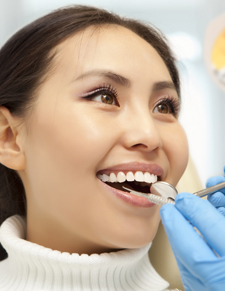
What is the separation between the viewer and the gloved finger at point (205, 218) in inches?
29.3

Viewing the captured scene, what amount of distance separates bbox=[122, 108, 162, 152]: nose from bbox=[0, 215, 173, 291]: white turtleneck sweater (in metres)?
Result: 0.34

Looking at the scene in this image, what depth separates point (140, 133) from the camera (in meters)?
0.98

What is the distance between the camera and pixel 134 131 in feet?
3.24

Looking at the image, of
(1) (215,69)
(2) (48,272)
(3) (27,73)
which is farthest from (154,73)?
(1) (215,69)

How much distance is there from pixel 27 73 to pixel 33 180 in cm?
33

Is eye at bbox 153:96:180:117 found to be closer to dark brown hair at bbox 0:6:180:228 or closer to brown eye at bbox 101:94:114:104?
brown eye at bbox 101:94:114:104

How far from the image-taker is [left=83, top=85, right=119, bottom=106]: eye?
1036mm

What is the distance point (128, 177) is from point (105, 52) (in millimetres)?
361

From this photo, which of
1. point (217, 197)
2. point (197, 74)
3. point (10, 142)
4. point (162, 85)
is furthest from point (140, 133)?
point (197, 74)

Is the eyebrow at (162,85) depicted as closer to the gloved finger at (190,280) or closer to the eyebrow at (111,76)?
the eyebrow at (111,76)

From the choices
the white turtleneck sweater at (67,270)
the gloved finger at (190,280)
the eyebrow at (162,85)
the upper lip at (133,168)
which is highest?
the eyebrow at (162,85)

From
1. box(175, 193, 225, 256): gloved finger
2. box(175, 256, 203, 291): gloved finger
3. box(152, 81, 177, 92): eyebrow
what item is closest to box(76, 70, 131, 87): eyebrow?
box(152, 81, 177, 92): eyebrow

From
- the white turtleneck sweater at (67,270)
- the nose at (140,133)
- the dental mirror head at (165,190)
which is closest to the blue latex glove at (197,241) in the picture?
the dental mirror head at (165,190)

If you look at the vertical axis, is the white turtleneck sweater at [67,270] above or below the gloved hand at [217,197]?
below
